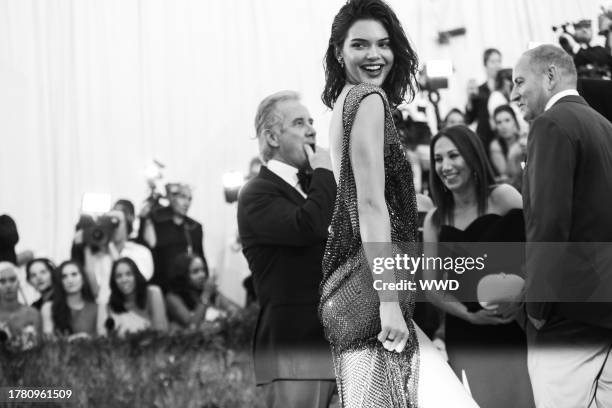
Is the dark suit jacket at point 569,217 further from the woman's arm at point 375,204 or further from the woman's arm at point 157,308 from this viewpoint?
the woman's arm at point 157,308

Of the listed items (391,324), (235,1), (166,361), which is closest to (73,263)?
(166,361)

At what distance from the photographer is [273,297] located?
2.57 meters

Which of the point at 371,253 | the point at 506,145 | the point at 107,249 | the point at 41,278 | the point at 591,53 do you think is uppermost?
the point at 591,53

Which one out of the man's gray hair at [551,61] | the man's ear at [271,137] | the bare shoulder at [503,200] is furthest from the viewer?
the bare shoulder at [503,200]

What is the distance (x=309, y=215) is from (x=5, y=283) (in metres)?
2.20

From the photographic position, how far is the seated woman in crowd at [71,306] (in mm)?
4074

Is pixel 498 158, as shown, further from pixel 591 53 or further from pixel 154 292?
pixel 154 292

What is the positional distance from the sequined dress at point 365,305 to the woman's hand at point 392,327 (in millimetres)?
26

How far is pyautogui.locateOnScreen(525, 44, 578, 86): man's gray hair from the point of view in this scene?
246cm

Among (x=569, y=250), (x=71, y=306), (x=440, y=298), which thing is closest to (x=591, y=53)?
(x=440, y=298)

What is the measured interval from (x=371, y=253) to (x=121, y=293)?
2778 mm

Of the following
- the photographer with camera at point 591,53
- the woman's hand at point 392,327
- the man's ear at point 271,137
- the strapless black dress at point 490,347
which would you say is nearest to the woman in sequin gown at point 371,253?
the woman's hand at point 392,327

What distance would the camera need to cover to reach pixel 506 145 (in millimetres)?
4273

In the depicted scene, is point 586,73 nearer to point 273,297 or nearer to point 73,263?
point 273,297
